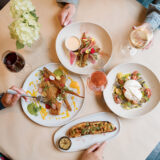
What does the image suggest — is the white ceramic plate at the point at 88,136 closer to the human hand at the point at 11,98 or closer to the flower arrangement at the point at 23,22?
the human hand at the point at 11,98

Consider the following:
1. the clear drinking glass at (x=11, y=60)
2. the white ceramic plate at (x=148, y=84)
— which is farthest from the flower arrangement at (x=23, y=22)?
the white ceramic plate at (x=148, y=84)

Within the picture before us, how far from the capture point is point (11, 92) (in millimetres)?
954

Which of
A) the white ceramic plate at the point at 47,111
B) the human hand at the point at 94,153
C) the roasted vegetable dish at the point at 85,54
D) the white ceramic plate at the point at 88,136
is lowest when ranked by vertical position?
Result: the human hand at the point at 94,153

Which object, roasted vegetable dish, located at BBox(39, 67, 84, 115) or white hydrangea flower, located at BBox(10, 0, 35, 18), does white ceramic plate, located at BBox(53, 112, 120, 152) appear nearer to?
roasted vegetable dish, located at BBox(39, 67, 84, 115)

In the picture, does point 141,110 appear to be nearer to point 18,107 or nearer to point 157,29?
point 157,29

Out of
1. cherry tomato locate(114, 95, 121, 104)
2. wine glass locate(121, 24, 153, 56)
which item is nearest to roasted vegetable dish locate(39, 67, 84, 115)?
cherry tomato locate(114, 95, 121, 104)

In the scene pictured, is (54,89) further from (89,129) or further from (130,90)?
(130,90)

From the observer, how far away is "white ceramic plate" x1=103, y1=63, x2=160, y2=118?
0.97m

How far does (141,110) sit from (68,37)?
64cm

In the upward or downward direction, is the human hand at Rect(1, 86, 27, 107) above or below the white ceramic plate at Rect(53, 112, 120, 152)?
above

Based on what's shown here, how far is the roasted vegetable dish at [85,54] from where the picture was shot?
104cm

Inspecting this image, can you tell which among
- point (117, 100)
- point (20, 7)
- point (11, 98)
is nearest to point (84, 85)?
point (117, 100)

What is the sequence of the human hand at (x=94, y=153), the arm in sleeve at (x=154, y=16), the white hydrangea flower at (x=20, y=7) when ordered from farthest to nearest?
1. the arm in sleeve at (x=154, y=16)
2. the human hand at (x=94, y=153)
3. the white hydrangea flower at (x=20, y=7)

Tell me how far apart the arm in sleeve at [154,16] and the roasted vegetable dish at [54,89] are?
0.64 m
